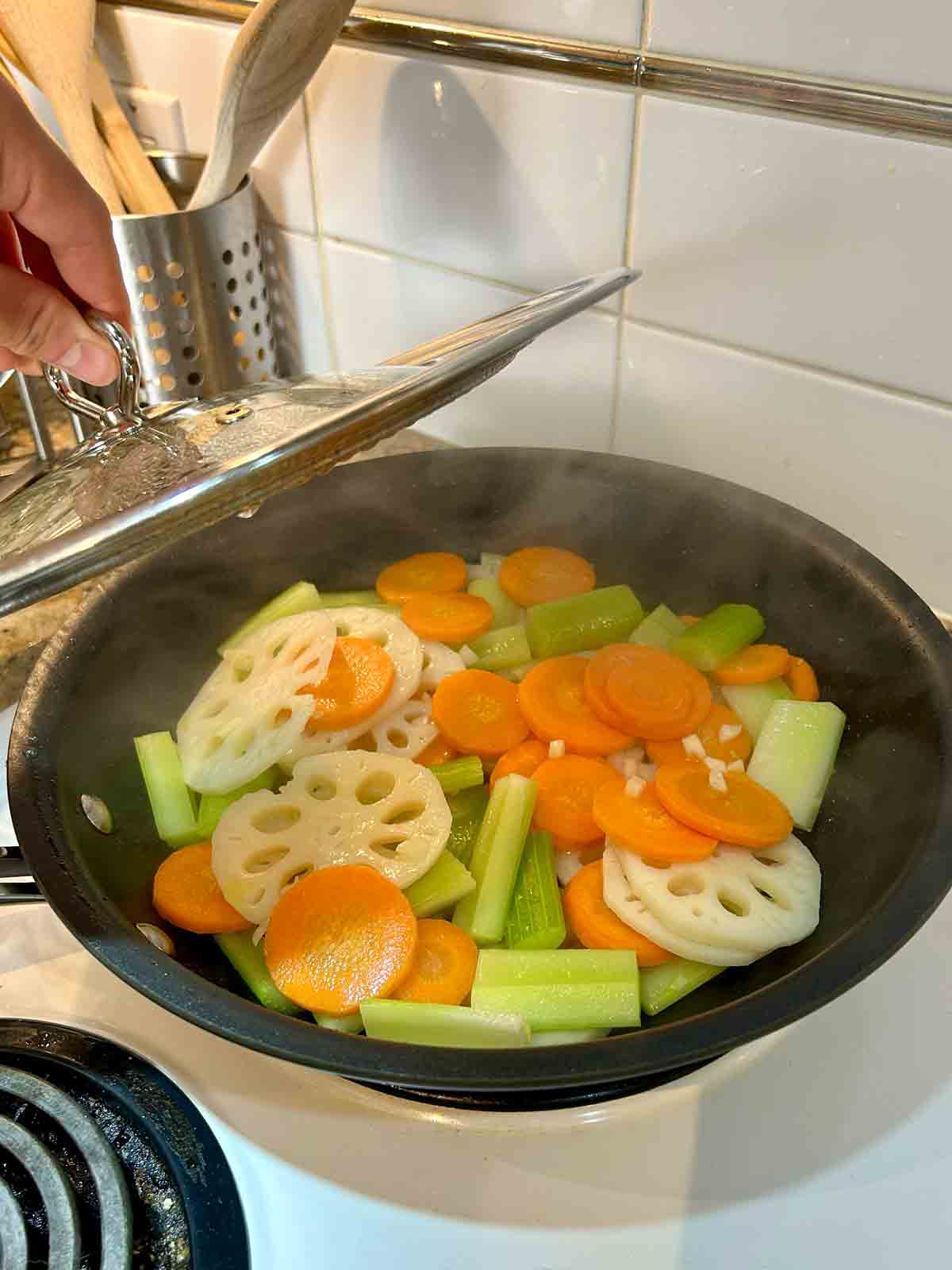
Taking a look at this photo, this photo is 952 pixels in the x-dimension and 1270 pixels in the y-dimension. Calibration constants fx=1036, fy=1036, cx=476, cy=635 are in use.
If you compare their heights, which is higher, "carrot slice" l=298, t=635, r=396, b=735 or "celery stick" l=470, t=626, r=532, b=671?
"carrot slice" l=298, t=635, r=396, b=735

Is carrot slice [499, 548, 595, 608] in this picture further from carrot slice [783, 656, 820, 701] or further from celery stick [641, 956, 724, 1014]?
celery stick [641, 956, 724, 1014]

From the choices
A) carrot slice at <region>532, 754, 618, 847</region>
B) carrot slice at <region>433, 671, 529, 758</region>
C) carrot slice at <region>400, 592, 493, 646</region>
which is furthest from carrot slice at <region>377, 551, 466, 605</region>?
carrot slice at <region>532, 754, 618, 847</region>

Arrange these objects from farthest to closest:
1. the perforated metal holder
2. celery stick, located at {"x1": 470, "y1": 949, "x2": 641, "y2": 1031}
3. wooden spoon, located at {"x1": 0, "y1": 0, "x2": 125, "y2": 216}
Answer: wooden spoon, located at {"x1": 0, "y1": 0, "x2": 125, "y2": 216}
celery stick, located at {"x1": 470, "y1": 949, "x2": 641, "y2": 1031}
the perforated metal holder

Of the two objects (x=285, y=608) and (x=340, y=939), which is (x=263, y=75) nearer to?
(x=285, y=608)

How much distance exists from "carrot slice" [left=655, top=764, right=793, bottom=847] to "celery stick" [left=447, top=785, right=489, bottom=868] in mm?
143

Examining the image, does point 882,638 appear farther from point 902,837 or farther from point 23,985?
point 23,985

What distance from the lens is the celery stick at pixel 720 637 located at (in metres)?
0.83

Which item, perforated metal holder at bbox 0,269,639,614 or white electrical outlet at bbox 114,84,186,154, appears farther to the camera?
white electrical outlet at bbox 114,84,186,154

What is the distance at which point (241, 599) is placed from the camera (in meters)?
0.93

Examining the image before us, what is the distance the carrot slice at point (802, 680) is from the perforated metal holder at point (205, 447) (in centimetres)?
32

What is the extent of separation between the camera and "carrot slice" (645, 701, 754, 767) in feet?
2.54

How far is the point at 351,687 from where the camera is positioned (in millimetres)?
798

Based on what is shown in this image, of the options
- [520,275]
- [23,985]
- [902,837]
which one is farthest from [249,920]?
[520,275]

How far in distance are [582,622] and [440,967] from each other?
0.33 metres
